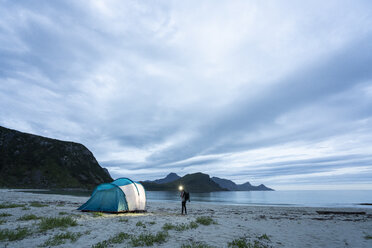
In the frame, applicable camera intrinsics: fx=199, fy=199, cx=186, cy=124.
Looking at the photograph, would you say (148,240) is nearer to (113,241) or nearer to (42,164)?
(113,241)

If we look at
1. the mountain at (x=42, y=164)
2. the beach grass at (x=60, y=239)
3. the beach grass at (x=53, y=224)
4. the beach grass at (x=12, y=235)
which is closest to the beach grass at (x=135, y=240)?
the beach grass at (x=60, y=239)

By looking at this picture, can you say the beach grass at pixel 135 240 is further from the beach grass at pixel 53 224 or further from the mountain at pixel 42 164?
the mountain at pixel 42 164

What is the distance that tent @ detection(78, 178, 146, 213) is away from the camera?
19688mm

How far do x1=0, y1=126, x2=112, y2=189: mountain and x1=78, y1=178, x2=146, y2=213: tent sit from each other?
11423cm

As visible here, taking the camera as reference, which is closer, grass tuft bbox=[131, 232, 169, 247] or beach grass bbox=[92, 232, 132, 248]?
beach grass bbox=[92, 232, 132, 248]

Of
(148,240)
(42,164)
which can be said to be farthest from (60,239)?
(42,164)

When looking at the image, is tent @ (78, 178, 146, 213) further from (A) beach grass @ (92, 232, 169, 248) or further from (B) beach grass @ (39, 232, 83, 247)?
(A) beach grass @ (92, 232, 169, 248)

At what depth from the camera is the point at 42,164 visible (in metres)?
129

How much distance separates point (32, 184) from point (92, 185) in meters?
35.4

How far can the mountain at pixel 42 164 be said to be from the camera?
114500mm

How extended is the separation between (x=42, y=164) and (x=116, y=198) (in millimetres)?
140208

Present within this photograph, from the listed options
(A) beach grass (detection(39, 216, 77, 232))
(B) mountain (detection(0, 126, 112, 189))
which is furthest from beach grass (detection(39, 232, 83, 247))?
(B) mountain (detection(0, 126, 112, 189))

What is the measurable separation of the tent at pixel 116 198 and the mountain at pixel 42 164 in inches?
4497

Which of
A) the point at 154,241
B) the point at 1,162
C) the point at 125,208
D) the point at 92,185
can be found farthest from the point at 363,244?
the point at 1,162
